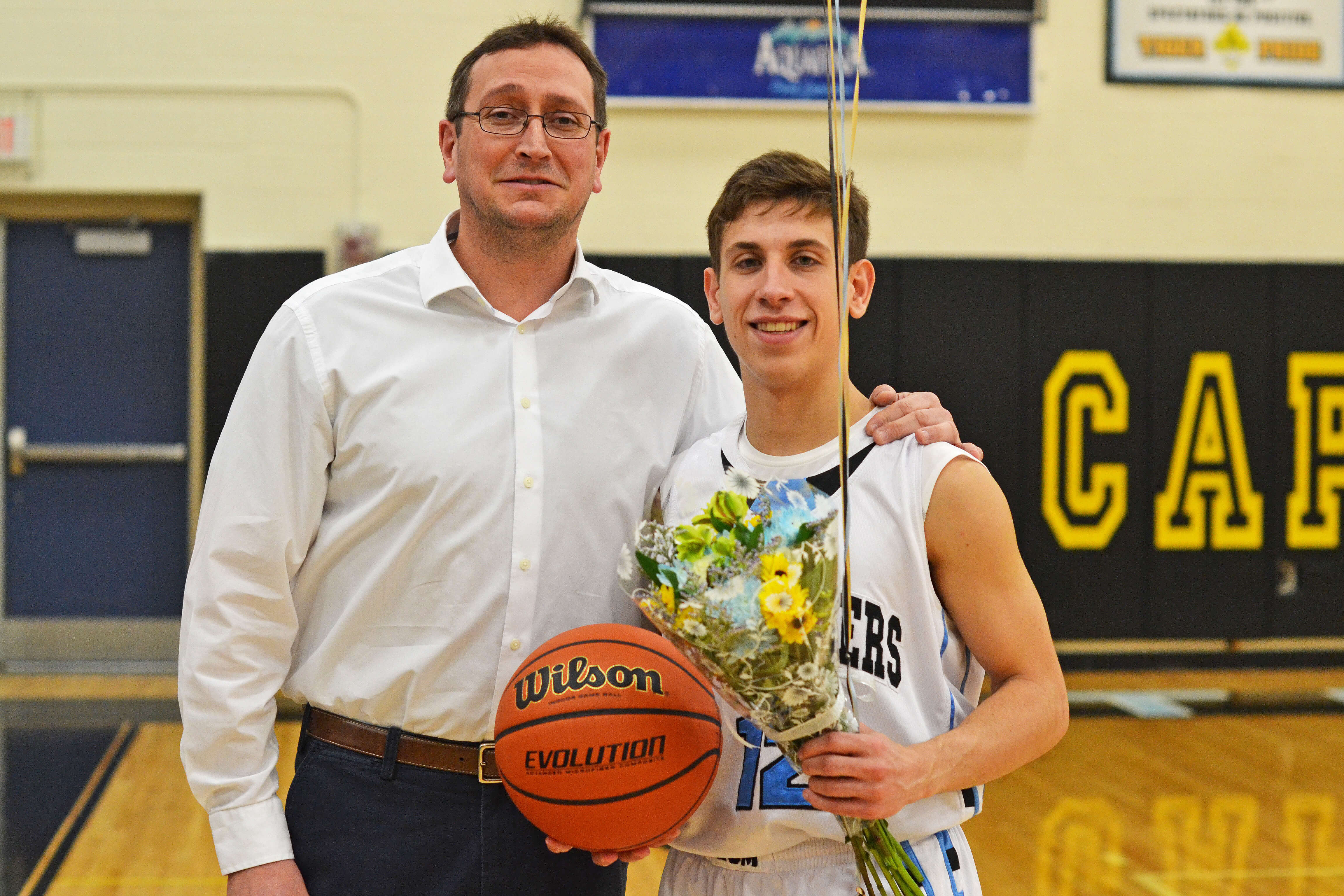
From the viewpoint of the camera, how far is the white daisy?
1339 mm

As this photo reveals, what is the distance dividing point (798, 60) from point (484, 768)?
531 centimetres

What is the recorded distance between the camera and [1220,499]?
21.2 feet

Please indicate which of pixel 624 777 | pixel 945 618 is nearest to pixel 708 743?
pixel 624 777

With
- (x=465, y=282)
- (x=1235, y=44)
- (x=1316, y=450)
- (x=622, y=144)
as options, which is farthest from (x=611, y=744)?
(x=1235, y=44)

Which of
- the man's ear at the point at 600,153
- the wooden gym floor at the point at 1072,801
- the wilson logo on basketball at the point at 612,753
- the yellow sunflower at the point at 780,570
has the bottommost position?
the wooden gym floor at the point at 1072,801

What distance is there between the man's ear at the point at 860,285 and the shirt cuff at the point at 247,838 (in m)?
1.05

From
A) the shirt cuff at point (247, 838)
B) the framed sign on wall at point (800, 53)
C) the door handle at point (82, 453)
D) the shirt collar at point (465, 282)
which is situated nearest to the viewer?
the shirt cuff at point (247, 838)

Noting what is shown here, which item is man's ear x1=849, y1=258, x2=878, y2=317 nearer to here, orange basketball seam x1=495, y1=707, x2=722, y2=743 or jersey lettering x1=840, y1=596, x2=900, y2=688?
jersey lettering x1=840, y1=596, x2=900, y2=688

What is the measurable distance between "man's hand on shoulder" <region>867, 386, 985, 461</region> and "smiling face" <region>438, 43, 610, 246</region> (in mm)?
498

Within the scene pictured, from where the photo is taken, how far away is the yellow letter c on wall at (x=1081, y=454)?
6379mm

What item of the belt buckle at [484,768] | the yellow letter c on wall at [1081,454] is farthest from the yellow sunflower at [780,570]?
the yellow letter c on wall at [1081,454]

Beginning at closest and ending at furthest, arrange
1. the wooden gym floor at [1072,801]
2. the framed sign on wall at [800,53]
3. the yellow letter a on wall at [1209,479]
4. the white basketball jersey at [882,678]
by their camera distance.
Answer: the white basketball jersey at [882,678], the wooden gym floor at [1072,801], the framed sign on wall at [800,53], the yellow letter a on wall at [1209,479]

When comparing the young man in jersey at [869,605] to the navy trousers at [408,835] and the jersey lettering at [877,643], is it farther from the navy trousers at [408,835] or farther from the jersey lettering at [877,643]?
the navy trousers at [408,835]

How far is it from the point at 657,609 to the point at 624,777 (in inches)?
9.4
